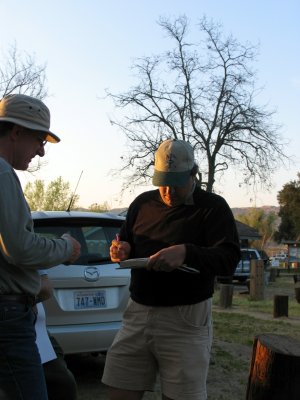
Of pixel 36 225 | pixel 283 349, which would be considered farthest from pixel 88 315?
pixel 283 349

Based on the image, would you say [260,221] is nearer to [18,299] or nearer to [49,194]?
[49,194]

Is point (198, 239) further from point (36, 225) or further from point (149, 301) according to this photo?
point (36, 225)

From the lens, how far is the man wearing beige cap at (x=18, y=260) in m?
2.04

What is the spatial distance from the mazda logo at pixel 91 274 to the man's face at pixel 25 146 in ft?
8.95


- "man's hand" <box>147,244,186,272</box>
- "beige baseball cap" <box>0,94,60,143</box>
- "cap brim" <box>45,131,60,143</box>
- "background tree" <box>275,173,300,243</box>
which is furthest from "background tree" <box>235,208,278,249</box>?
"beige baseball cap" <box>0,94,60,143</box>

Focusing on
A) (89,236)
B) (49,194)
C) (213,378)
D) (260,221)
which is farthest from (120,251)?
(260,221)

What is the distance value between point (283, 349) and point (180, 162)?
1.41m

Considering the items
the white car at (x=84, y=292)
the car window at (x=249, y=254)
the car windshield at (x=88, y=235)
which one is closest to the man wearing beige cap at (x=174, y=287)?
the white car at (x=84, y=292)

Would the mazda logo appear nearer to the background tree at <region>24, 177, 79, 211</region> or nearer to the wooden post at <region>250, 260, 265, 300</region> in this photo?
the wooden post at <region>250, 260, 265, 300</region>

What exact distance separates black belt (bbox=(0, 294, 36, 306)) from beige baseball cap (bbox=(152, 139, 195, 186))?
3.39 ft

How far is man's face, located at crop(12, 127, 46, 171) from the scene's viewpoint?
87.7 inches

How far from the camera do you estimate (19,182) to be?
2119mm

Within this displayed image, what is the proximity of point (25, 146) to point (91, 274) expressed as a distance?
9.26 feet

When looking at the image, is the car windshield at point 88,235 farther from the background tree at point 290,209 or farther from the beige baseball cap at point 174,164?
the background tree at point 290,209
